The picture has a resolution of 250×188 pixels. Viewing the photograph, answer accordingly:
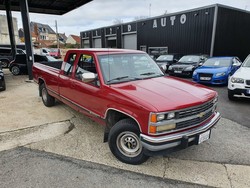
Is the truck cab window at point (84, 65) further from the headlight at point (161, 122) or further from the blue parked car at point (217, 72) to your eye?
Result: the blue parked car at point (217, 72)

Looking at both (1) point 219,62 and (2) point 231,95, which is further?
(1) point 219,62

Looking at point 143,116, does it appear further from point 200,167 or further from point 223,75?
point 223,75

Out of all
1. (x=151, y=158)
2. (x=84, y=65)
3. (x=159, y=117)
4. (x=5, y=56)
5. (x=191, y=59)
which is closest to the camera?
(x=159, y=117)

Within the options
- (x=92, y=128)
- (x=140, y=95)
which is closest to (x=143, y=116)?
(x=140, y=95)

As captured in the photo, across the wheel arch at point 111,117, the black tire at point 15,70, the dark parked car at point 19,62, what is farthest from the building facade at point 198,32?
the wheel arch at point 111,117

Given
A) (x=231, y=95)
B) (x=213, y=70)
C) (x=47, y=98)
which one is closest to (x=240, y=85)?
(x=231, y=95)

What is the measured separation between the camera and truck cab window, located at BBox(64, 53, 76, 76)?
4.63 m

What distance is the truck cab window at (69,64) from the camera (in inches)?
182

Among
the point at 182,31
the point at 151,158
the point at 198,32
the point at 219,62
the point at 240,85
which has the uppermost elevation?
the point at 182,31

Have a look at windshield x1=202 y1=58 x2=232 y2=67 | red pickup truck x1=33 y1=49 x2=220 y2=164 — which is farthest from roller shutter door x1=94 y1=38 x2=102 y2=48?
red pickup truck x1=33 y1=49 x2=220 y2=164

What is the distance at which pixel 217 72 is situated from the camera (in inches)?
364

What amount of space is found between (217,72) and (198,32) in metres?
7.97

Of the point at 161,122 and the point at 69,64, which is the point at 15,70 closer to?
the point at 69,64

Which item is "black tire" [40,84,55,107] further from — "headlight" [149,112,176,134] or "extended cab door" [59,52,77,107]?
"headlight" [149,112,176,134]
